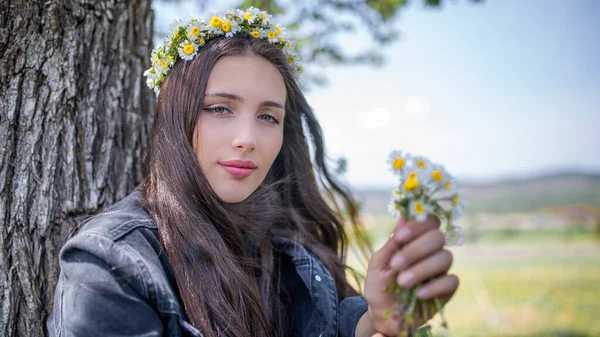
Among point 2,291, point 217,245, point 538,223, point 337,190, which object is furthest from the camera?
point 538,223

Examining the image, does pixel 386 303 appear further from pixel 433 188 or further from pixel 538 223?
pixel 538 223

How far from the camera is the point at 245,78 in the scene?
5.98 ft

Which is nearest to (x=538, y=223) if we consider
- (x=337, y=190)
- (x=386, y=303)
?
(x=337, y=190)

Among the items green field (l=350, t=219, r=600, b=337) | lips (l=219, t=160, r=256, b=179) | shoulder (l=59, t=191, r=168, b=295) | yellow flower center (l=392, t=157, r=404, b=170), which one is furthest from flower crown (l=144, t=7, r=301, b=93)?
green field (l=350, t=219, r=600, b=337)

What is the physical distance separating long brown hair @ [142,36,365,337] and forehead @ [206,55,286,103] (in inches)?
1.2

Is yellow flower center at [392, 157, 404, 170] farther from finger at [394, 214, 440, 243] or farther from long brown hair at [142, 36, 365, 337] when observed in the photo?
long brown hair at [142, 36, 365, 337]

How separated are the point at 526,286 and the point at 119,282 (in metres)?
9.66

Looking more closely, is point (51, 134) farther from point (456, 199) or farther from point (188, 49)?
point (456, 199)

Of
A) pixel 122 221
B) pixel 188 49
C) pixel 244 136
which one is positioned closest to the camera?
pixel 122 221

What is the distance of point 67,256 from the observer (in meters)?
1.45

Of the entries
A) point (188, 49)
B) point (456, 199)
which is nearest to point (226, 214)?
point (188, 49)

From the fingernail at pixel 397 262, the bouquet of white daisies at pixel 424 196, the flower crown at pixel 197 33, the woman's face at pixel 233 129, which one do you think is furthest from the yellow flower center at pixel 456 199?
the flower crown at pixel 197 33

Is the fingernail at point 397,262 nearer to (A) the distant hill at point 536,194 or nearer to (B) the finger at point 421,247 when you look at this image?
(B) the finger at point 421,247

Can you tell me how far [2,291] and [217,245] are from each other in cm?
91
